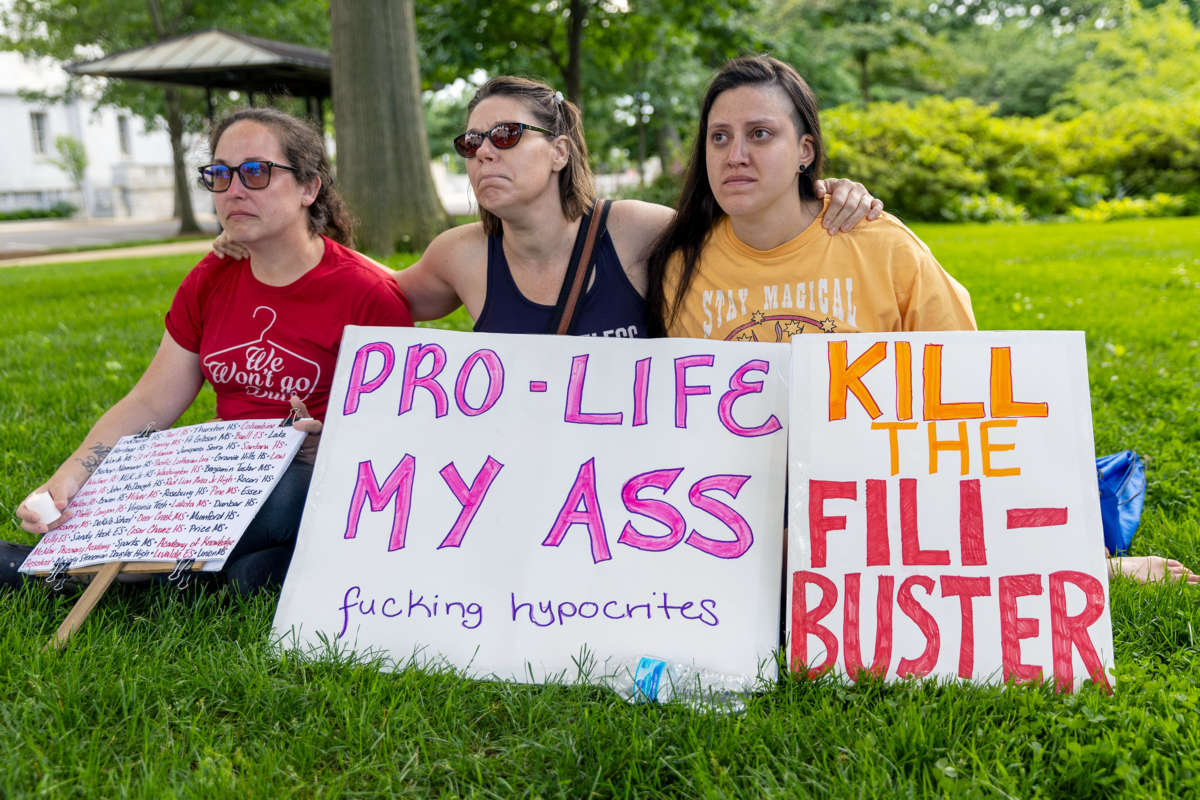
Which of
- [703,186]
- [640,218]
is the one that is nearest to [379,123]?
[640,218]

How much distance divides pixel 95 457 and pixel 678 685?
6.51 ft

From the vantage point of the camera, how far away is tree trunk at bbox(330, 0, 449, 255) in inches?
399

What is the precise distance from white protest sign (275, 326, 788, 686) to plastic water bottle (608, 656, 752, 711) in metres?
0.03

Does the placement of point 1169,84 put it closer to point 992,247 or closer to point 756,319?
point 992,247

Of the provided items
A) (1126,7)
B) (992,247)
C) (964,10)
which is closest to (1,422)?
(992,247)

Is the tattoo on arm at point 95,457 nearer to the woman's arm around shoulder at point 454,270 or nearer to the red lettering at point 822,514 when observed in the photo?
the woman's arm around shoulder at point 454,270

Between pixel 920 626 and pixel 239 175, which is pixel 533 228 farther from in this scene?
pixel 920 626

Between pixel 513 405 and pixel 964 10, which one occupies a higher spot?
pixel 964 10

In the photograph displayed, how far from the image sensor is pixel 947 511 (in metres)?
2.33

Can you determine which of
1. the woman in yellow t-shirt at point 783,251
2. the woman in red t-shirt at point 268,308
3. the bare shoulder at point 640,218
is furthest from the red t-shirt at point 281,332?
the woman in yellow t-shirt at point 783,251

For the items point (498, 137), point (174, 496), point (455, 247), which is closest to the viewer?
point (174, 496)

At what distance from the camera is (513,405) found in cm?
271

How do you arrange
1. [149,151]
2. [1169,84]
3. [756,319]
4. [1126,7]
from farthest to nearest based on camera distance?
[149,151], [1126,7], [1169,84], [756,319]

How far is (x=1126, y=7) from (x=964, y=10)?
9.13m
